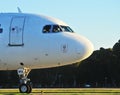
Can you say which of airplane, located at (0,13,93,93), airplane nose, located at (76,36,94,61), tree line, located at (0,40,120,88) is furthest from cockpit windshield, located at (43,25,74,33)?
tree line, located at (0,40,120,88)

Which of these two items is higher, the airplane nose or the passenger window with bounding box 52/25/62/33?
the passenger window with bounding box 52/25/62/33

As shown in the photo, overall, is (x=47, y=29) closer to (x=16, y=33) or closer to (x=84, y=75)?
(x=16, y=33)

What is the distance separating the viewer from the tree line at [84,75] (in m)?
122

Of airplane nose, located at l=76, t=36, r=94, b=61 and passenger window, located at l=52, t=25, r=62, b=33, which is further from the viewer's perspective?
passenger window, located at l=52, t=25, r=62, b=33

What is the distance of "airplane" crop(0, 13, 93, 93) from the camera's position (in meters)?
35.4

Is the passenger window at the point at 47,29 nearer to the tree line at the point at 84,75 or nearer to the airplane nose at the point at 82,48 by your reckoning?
the airplane nose at the point at 82,48

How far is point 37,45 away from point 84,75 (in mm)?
90198

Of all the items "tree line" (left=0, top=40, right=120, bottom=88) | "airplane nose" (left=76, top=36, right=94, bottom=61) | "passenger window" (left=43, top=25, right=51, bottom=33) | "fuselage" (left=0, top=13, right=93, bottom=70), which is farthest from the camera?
"tree line" (left=0, top=40, right=120, bottom=88)

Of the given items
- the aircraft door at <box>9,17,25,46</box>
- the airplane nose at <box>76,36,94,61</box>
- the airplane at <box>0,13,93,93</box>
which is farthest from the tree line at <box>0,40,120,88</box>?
the airplane nose at <box>76,36,94,61</box>

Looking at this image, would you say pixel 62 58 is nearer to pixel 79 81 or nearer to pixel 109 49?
pixel 79 81

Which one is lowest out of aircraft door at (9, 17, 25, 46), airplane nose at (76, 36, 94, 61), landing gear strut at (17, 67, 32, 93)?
landing gear strut at (17, 67, 32, 93)

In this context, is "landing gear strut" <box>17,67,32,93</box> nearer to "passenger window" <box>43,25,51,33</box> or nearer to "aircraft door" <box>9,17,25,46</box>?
"aircraft door" <box>9,17,25,46</box>

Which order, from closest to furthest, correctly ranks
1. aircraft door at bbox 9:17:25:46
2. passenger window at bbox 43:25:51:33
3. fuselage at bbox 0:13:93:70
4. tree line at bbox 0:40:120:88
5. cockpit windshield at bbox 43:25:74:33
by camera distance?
fuselage at bbox 0:13:93:70 < aircraft door at bbox 9:17:25:46 < passenger window at bbox 43:25:51:33 < cockpit windshield at bbox 43:25:74:33 < tree line at bbox 0:40:120:88

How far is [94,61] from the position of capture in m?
131
